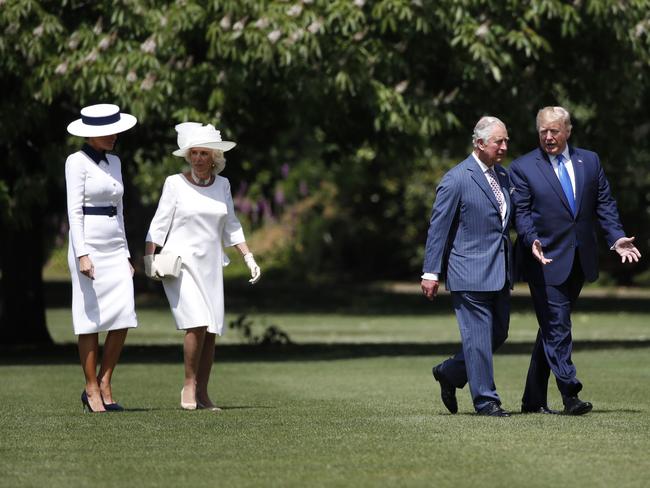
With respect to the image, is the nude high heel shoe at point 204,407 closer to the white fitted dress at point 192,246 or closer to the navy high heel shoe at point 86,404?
the white fitted dress at point 192,246

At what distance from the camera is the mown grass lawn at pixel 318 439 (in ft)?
25.1

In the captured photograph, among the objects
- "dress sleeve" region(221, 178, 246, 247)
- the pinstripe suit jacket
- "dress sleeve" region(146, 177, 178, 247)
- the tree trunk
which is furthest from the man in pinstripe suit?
the tree trunk

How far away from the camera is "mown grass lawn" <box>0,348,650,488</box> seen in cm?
766

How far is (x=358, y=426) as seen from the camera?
9930 millimetres

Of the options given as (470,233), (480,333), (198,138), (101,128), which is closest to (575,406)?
(480,333)

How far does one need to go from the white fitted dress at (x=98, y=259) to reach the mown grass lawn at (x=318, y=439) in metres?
0.67

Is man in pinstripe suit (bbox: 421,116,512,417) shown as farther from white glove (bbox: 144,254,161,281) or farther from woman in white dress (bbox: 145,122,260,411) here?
white glove (bbox: 144,254,161,281)

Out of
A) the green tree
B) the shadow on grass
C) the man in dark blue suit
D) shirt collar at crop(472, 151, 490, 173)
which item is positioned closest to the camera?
shirt collar at crop(472, 151, 490, 173)

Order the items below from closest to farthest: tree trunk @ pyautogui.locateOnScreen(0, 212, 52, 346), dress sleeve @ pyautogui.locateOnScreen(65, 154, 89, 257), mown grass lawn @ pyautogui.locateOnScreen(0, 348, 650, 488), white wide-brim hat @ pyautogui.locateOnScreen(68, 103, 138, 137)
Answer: mown grass lawn @ pyautogui.locateOnScreen(0, 348, 650, 488) → dress sleeve @ pyautogui.locateOnScreen(65, 154, 89, 257) → white wide-brim hat @ pyautogui.locateOnScreen(68, 103, 138, 137) → tree trunk @ pyautogui.locateOnScreen(0, 212, 52, 346)

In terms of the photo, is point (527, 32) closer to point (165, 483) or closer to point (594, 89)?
point (594, 89)

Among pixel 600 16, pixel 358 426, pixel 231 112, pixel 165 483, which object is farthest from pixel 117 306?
pixel 600 16

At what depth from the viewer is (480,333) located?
10.3 metres

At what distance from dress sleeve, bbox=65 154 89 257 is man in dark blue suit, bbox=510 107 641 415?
287 cm

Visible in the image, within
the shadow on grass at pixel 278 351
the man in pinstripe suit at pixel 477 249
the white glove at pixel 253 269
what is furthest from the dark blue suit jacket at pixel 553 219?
the shadow on grass at pixel 278 351
